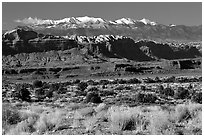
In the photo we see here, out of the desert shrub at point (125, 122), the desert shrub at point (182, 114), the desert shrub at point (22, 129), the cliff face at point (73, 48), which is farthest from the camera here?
the cliff face at point (73, 48)

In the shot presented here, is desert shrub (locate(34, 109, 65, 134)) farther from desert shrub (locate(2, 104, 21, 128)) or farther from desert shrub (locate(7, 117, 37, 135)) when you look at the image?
desert shrub (locate(2, 104, 21, 128))

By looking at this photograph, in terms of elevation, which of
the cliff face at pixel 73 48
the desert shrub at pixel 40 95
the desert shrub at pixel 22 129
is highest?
the cliff face at pixel 73 48

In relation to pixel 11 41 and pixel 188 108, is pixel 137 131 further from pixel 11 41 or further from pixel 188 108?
pixel 11 41

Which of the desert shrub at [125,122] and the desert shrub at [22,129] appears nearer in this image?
the desert shrub at [22,129]

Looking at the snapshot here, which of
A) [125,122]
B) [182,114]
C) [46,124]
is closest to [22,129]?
[46,124]

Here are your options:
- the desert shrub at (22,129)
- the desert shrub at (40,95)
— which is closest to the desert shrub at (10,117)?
the desert shrub at (22,129)

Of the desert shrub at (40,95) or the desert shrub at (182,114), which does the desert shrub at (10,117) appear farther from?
the desert shrub at (40,95)

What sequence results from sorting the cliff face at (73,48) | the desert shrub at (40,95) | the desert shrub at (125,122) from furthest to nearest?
the cliff face at (73,48) < the desert shrub at (40,95) < the desert shrub at (125,122)

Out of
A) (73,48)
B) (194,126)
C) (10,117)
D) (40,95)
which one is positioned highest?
(73,48)

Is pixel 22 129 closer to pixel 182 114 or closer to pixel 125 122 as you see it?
pixel 125 122
